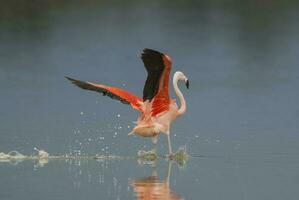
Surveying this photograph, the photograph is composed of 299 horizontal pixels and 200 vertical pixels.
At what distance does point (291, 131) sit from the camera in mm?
17453

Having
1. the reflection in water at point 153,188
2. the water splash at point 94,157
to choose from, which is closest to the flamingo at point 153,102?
the water splash at point 94,157

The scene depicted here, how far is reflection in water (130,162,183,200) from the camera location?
13078 mm

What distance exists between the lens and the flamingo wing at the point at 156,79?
15.1 metres

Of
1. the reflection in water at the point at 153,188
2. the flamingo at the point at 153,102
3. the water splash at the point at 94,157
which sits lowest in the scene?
the reflection in water at the point at 153,188

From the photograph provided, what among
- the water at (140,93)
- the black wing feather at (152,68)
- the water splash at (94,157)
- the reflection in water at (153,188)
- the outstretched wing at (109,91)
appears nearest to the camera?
the reflection in water at (153,188)

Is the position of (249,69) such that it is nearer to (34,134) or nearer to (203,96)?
(203,96)

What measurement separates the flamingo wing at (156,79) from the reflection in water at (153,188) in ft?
4.84

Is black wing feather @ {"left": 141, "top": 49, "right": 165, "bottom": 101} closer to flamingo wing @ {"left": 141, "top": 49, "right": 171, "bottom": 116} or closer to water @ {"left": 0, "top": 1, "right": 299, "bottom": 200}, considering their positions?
flamingo wing @ {"left": 141, "top": 49, "right": 171, "bottom": 116}

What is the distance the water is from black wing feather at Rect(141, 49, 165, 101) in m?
0.72

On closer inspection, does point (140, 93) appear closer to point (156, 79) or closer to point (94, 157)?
point (156, 79)

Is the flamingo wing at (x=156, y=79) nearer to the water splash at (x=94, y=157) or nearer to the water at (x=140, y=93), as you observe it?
the water at (x=140, y=93)

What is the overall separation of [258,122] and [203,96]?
7.91ft

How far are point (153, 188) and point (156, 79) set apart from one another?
2338 millimetres

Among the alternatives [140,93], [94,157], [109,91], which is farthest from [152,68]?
[140,93]
